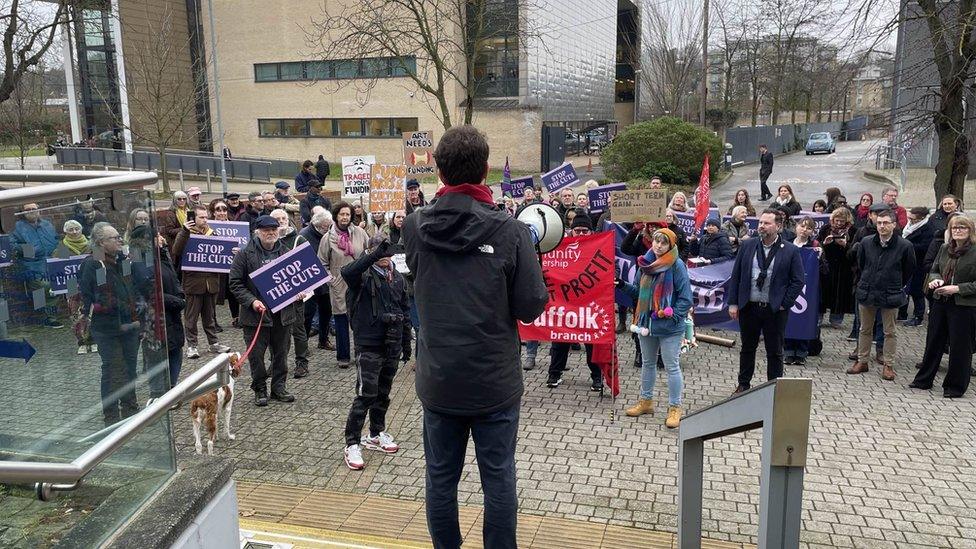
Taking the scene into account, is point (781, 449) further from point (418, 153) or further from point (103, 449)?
point (418, 153)

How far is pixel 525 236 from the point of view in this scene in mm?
3301

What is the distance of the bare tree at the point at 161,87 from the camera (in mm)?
25781

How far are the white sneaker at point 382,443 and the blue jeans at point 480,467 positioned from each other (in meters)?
2.89

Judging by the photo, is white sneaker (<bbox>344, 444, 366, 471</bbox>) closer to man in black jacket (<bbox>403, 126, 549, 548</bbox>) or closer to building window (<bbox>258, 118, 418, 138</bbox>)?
man in black jacket (<bbox>403, 126, 549, 548</bbox>)

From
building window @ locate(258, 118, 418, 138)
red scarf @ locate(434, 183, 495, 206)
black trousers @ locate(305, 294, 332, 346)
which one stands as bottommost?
black trousers @ locate(305, 294, 332, 346)

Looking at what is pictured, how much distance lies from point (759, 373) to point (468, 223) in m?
6.91

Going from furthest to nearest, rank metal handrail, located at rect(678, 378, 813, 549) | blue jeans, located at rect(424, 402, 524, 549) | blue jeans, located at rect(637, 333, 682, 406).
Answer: blue jeans, located at rect(637, 333, 682, 406) < blue jeans, located at rect(424, 402, 524, 549) < metal handrail, located at rect(678, 378, 813, 549)

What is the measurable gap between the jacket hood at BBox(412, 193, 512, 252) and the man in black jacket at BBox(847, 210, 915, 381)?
703cm

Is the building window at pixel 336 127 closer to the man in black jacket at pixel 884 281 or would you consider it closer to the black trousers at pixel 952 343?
the man in black jacket at pixel 884 281

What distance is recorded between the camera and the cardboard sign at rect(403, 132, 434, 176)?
15.3m

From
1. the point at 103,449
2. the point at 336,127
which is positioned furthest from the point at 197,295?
the point at 336,127

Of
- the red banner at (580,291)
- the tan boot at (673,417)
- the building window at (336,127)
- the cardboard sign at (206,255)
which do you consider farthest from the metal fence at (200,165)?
the tan boot at (673,417)

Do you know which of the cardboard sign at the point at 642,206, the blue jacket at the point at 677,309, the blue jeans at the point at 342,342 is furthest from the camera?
the blue jeans at the point at 342,342

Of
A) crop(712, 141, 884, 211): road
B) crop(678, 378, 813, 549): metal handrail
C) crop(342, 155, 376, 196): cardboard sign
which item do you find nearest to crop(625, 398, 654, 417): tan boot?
crop(678, 378, 813, 549): metal handrail
